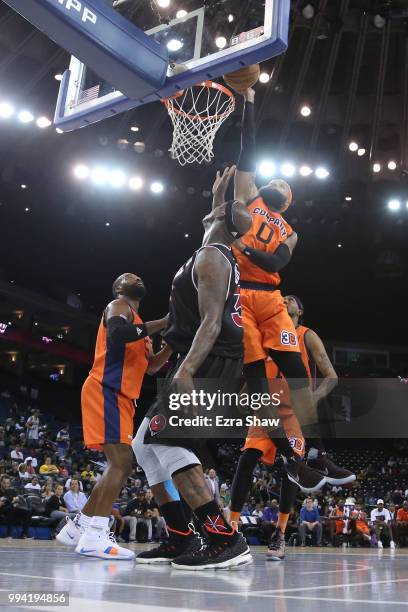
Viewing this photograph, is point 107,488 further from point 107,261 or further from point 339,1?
point 107,261

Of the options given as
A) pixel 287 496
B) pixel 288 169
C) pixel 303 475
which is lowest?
pixel 287 496

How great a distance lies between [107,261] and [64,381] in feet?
26.9

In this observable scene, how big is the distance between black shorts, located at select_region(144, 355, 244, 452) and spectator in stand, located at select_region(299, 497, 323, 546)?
1052 cm

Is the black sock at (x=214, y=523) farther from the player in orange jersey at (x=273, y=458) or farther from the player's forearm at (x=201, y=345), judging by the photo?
the player in orange jersey at (x=273, y=458)

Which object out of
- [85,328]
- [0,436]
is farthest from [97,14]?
[85,328]

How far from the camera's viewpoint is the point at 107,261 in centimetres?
2697

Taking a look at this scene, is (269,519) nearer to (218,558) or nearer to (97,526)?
(97,526)

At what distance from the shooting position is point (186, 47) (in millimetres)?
5430

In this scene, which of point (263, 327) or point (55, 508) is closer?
point (263, 327)

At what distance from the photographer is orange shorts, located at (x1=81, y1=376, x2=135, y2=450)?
4688mm

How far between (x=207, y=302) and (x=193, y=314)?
271 mm

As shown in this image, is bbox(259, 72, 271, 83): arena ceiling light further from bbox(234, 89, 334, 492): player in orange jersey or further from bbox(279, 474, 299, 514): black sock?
bbox(279, 474, 299, 514): black sock

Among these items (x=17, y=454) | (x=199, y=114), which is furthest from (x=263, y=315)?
(x=17, y=454)

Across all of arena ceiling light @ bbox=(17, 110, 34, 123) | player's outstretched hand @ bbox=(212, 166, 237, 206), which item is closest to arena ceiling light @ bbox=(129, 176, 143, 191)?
arena ceiling light @ bbox=(17, 110, 34, 123)
